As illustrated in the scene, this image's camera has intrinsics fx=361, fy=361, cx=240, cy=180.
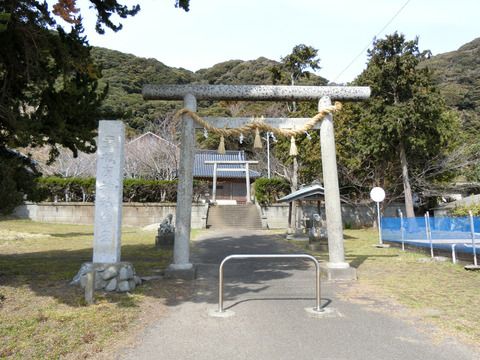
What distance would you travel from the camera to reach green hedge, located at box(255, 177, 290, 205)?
79.7 ft

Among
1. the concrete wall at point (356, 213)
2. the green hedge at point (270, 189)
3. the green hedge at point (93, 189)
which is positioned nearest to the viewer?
the concrete wall at point (356, 213)

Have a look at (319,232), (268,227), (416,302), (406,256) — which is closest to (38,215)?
(268,227)

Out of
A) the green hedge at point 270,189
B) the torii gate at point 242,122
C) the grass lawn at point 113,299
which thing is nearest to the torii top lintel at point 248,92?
the torii gate at point 242,122

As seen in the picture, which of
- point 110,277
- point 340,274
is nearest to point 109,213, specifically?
point 110,277

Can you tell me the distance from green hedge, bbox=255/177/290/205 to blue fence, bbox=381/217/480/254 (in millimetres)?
11569

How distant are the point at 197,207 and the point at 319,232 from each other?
Result: 37.0 ft

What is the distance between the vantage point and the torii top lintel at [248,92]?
7.43m

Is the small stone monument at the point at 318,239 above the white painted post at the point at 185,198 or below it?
below

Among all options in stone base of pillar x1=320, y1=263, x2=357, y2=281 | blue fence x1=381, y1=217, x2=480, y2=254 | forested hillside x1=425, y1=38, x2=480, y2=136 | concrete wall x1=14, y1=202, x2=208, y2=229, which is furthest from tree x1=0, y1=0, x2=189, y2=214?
forested hillside x1=425, y1=38, x2=480, y2=136

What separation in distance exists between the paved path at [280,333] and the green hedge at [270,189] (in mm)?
17868

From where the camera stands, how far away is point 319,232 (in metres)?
13.6

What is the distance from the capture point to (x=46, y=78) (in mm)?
6676

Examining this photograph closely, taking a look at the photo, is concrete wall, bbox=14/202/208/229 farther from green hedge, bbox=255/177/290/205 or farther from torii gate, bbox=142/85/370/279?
torii gate, bbox=142/85/370/279

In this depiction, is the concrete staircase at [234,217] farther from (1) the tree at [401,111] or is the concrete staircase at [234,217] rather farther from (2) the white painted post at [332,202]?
(2) the white painted post at [332,202]
